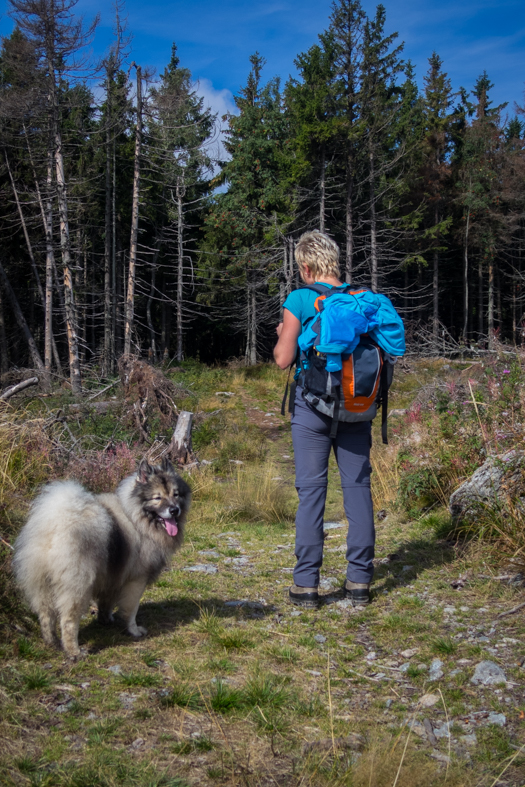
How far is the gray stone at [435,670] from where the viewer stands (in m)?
2.96

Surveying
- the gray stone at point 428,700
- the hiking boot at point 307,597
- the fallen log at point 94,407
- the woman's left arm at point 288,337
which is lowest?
the hiking boot at point 307,597

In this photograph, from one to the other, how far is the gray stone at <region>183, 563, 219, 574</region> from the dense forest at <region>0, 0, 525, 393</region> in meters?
9.29

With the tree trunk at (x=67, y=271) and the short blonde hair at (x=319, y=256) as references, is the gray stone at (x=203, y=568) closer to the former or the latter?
the short blonde hair at (x=319, y=256)

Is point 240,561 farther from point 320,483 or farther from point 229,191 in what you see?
point 229,191

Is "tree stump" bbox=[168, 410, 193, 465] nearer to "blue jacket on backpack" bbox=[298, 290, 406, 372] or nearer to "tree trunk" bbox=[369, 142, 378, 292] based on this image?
"blue jacket on backpack" bbox=[298, 290, 406, 372]

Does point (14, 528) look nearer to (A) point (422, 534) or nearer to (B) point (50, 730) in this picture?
(B) point (50, 730)

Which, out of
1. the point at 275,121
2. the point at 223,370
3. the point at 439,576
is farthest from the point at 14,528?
the point at 275,121

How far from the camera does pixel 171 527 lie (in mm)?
3580

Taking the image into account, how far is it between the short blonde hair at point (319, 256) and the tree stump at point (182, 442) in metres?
6.41

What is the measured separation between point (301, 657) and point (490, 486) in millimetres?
2279

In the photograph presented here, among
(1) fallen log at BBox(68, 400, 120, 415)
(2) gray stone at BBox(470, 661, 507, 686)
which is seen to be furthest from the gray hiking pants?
(1) fallen log at BBox(68, 400, 120, 415)

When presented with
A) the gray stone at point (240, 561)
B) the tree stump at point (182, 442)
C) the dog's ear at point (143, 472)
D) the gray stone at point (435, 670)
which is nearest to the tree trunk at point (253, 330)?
the tree stump at point (182, 442)

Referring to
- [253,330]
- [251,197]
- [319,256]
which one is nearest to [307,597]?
[319,256]

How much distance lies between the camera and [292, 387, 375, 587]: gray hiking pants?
3.79m
